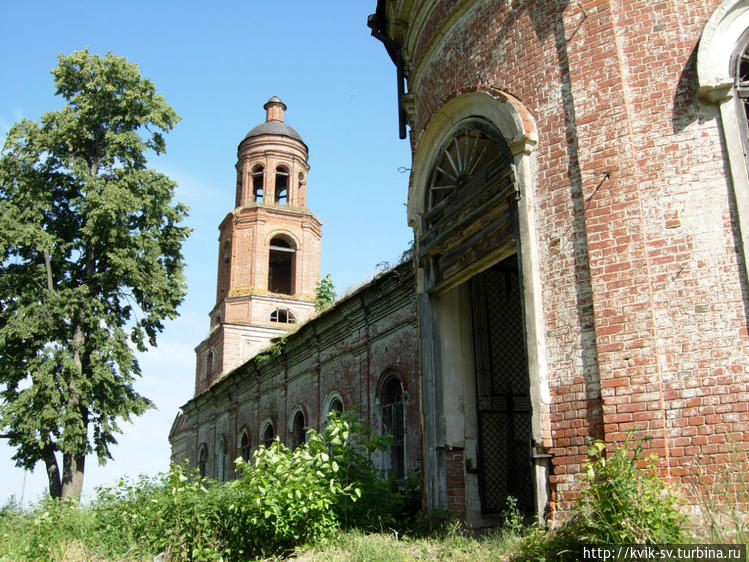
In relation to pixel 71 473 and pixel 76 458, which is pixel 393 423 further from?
pixel 71 473

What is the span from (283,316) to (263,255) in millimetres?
2780

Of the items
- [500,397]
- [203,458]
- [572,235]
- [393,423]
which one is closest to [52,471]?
[393,423]

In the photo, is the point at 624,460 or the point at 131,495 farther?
the point at 131,495

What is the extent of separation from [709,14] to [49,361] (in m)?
16.2

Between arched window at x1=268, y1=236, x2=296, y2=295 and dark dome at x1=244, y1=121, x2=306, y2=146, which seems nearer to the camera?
arched window at x1=268, y1=236, x2=296, y2=295

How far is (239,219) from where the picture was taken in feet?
105

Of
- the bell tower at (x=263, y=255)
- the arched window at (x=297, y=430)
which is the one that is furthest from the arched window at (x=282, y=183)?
the arched window at (x=297, y=430)

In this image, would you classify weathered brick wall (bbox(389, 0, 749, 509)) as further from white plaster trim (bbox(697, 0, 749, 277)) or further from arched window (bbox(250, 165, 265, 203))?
arched window (bbox(250, 165, 265, 203))

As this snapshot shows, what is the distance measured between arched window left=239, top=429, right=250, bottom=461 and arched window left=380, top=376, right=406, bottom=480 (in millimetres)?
9856

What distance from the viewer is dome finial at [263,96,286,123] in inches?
1394

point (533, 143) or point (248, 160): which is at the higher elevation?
point (248, 160)

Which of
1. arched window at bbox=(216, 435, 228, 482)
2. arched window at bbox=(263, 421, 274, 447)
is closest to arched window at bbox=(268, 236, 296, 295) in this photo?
arched window at bbox=(216, 435, 228, 482)

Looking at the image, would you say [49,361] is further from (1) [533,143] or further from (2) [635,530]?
(2) [635,530]

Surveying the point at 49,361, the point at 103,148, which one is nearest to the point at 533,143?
the point at 49,361
